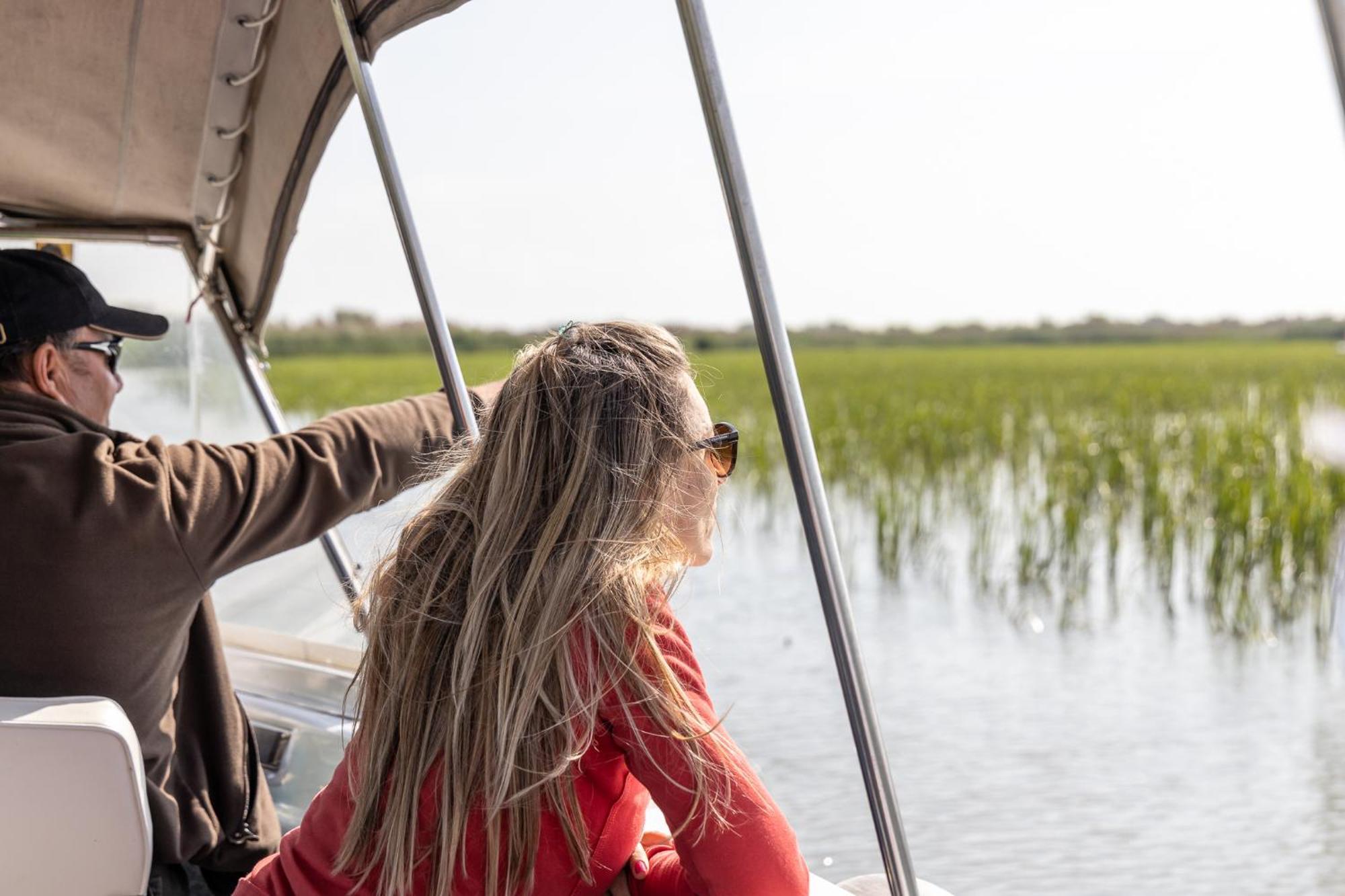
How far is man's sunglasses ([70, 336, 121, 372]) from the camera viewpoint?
1.71 m

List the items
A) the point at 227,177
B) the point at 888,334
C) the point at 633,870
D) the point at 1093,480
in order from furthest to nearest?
the point at 888,334
the point at 1093,480
the point at 227,177
the point at 633,870

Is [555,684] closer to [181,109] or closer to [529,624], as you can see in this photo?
Answer: [529,624]

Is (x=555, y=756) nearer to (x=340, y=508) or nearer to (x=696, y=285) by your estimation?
(x=340, y=508)

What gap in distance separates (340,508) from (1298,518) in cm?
564

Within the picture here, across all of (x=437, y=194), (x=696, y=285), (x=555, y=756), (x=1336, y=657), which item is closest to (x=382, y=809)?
(x=555, y=756)

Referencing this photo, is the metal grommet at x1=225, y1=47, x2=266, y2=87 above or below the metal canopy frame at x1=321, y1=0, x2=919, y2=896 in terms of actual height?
above

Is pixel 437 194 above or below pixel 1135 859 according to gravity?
above

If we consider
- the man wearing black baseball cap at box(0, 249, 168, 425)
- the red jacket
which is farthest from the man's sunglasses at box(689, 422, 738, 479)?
the man wearing black baseball cap at box(0, 249, 168, 425)

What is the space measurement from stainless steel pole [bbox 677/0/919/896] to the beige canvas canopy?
0.54 metres

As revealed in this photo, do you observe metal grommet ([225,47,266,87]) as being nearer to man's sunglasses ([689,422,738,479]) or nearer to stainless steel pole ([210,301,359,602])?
stainless steel pole ([210,301,359,602])

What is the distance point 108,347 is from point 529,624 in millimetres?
1026

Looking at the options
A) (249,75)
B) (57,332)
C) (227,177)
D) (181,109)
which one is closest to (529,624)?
(57,332)

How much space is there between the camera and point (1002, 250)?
34.0m

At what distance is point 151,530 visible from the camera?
4.75ft
